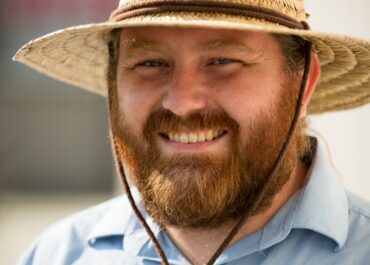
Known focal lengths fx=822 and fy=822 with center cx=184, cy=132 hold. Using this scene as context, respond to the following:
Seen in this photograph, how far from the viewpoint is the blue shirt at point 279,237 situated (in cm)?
232

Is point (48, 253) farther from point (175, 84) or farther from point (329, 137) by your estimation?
point (329, 137)

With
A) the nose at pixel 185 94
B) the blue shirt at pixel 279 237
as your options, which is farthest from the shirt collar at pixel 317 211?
the nose at pixel 185 94

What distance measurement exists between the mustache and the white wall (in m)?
1.19

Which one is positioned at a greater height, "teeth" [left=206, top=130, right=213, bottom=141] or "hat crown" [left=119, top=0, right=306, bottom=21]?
"hat crown" [left=119, top=0, right=306, bottom=21]

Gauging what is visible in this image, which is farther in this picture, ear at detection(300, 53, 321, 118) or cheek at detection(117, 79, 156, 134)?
ear at detection(300, 53, 321, 118)

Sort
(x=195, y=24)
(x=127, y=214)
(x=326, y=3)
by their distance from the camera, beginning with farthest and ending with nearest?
1. (x=326, y=3)
2. (x=127, y=214)
3. (x=195, y=24)

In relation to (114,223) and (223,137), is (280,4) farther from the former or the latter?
(114,223)

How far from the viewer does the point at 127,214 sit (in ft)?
8.95

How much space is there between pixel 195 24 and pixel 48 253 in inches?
40.8

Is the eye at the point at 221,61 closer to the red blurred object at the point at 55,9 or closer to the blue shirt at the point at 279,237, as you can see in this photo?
the blue shirt at the point at 279,237

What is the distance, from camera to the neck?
2.47 meters

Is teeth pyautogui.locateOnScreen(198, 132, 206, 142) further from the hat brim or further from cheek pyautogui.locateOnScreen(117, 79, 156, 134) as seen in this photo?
the hat brim

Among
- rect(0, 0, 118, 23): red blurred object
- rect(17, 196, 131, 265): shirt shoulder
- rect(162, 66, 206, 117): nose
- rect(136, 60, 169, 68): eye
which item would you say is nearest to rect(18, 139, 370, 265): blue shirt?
rect(17, 196, 131, 265): shirt shoulder

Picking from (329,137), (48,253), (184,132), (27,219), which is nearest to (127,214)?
(48,253)
